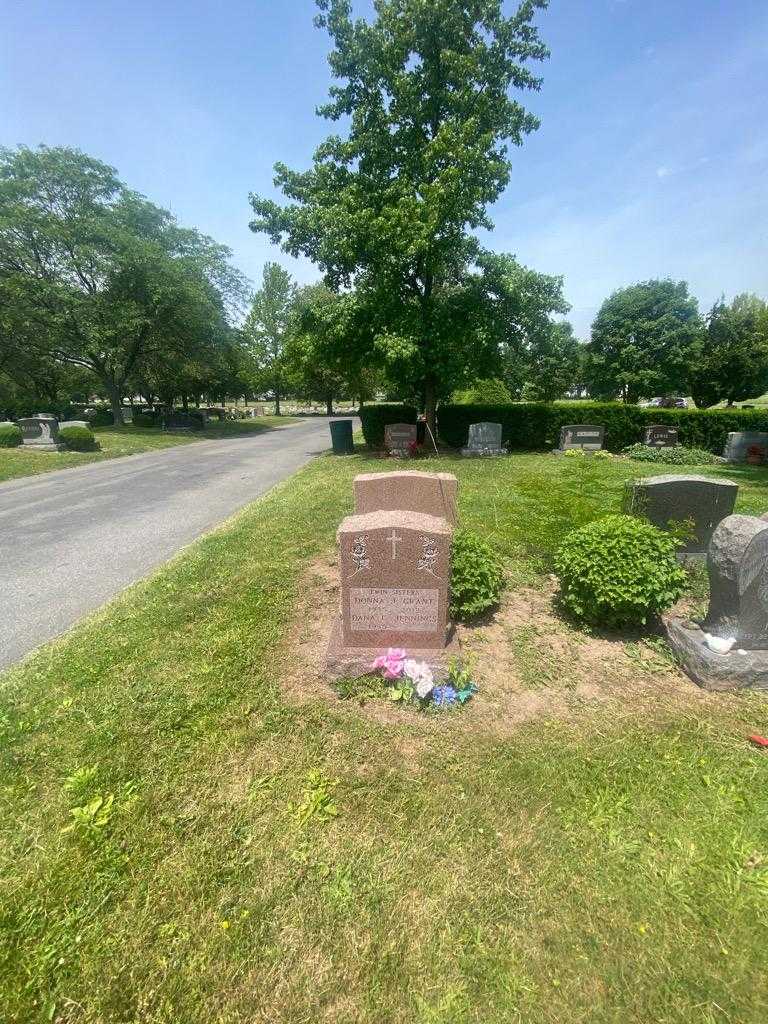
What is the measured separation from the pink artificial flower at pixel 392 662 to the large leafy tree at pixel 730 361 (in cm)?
3770

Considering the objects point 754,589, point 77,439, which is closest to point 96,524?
point 754,589

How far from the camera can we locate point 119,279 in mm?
22828

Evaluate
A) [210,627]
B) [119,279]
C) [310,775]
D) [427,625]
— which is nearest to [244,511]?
[210,627]

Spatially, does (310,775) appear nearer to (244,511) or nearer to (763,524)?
(763,524)

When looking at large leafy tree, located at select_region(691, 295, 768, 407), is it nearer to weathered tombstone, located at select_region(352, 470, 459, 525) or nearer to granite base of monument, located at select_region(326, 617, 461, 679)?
weathered tombstone, located at select_region(352, 470, 459, 525)

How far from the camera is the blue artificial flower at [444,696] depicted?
3.38 m

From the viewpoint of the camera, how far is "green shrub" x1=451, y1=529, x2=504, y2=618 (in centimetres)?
447

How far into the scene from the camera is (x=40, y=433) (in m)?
17.1

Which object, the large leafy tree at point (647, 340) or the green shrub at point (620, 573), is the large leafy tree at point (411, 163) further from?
the large leafy tree at point (647, 340)

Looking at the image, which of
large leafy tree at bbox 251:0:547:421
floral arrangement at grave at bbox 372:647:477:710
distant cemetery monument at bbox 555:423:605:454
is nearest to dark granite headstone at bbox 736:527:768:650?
floral arrangement at grave at bbox 372:647:477:710

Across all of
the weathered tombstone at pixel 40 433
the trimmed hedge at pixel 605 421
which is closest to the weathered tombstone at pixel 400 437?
the trimmed hedge at pixel 605 421

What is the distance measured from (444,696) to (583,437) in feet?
54.3

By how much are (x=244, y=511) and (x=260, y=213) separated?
41.6 ft

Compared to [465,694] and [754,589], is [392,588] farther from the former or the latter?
[754,589]
